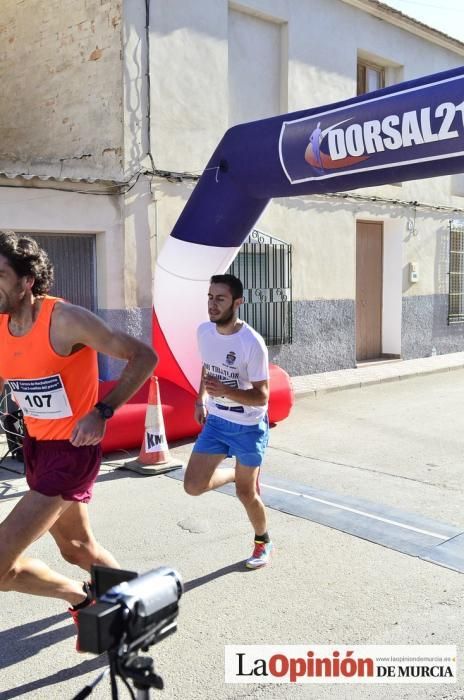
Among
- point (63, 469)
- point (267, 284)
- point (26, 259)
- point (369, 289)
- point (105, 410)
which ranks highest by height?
point (26, 259)

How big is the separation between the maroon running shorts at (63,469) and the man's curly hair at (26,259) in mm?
674

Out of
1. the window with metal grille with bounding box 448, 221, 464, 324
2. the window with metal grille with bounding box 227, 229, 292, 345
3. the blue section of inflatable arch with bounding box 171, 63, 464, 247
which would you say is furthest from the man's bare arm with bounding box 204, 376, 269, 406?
the window with metal grille with bounding box 448, 221, 464, 324

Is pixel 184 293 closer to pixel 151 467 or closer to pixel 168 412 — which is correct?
pixel 168 412

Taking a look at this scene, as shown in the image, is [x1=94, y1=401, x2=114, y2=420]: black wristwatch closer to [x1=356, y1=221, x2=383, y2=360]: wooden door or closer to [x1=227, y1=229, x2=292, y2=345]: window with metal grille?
[x1=227, y1=229, x2=292, y2=345]: window with metal grille

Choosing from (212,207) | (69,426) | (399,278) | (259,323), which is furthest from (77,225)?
(399,278)

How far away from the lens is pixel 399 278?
1394cm

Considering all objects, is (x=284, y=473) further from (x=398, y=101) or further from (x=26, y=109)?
(x=26, y=109)

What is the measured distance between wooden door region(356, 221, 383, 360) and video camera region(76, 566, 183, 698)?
40.7ft

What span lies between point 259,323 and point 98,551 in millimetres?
8358

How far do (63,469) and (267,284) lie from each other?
8.77 meters

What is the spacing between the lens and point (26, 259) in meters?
3.01

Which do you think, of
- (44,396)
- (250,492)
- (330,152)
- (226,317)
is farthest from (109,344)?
(330,152)

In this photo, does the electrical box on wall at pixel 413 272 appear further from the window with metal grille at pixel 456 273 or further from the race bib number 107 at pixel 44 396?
the race bib number 107 at pixel 44 396

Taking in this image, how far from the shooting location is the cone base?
6.50 m
